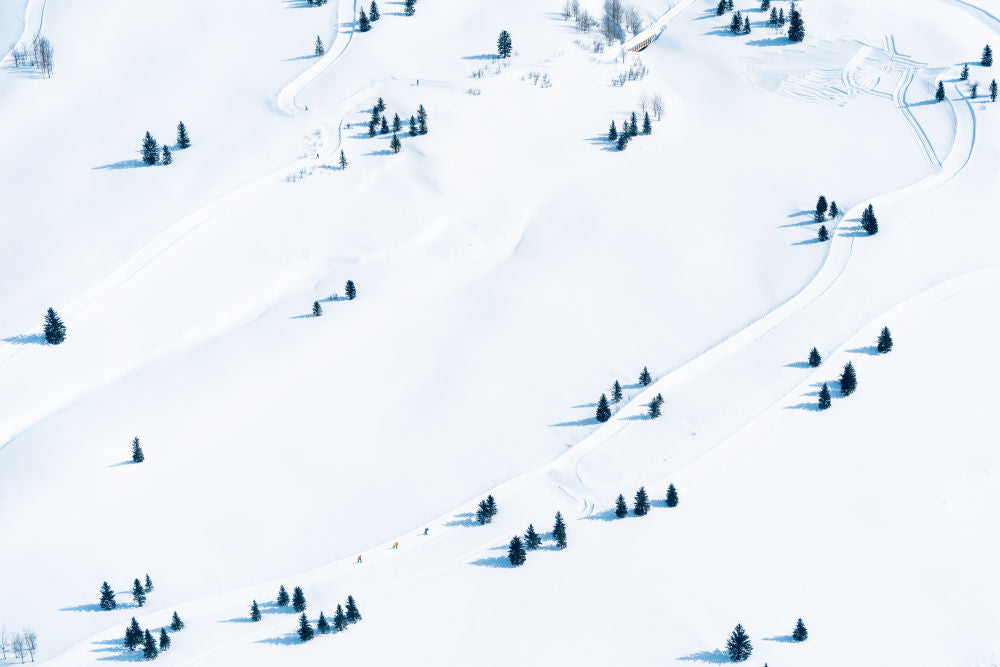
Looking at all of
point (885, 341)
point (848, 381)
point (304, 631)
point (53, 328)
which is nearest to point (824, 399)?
point (848, 381)

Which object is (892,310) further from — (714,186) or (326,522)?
(326,522)

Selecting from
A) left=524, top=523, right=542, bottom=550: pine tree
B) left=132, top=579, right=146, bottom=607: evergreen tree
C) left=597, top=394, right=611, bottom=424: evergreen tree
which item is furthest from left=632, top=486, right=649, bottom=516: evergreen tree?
left=132, top=579, right=146, bottom=607: evergreen tree

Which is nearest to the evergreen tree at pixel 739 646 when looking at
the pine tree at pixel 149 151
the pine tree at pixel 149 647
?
the pine tree at pixel 149 647

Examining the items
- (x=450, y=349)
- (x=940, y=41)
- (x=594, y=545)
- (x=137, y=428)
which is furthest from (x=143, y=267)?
(x=940, y=41)

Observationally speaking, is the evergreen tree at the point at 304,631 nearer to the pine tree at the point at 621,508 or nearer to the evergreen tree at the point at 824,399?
the pine tree at the point at 621,508

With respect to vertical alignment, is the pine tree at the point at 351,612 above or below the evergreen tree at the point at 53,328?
below

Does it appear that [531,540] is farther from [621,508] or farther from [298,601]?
[298,601]

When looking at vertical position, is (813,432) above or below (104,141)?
below
